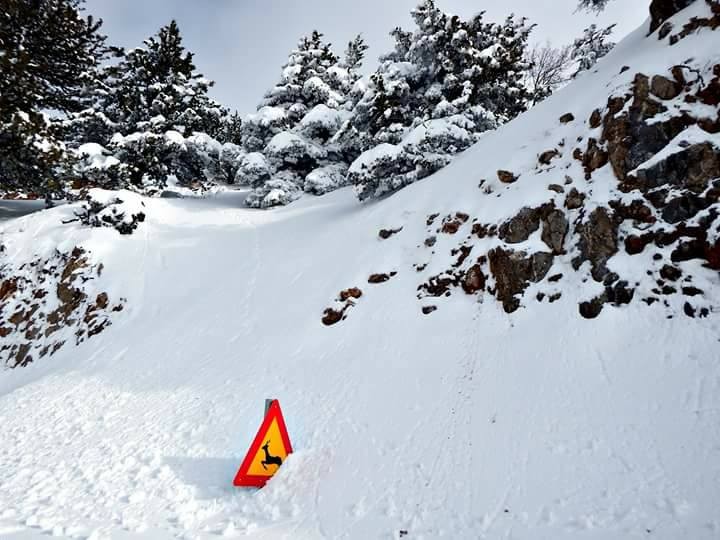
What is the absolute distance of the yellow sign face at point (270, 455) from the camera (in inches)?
169

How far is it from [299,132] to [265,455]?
16299 mm

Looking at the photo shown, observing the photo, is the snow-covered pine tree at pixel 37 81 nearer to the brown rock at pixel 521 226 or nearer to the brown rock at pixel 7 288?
the brown rock at pixel 7 288

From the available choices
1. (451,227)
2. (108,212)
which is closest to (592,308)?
(451,227)

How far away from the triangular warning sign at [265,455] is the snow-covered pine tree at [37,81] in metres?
16.0

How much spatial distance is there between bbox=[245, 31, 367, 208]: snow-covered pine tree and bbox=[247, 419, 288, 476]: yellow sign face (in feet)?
47.2

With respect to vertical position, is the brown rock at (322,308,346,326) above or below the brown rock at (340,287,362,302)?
below

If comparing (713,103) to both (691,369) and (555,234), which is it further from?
(691,369)

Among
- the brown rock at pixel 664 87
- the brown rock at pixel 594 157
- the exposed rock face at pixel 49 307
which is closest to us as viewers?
the brown rock at pixel 664 87

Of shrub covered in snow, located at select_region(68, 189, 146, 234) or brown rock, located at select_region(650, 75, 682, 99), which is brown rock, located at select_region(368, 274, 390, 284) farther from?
shrub covered in snow, located at select_region(68, 189, 146, 234)

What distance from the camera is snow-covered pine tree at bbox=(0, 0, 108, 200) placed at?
13938 mm

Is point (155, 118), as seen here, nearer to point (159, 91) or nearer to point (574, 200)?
point (159, 91)

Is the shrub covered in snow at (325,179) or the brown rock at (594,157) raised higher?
the shrub covered in snow at (325,179)

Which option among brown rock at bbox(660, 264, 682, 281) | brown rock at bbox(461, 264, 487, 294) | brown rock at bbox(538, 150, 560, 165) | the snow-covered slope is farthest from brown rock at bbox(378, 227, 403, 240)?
brown rock at bbox(660, 264, 682, 281)

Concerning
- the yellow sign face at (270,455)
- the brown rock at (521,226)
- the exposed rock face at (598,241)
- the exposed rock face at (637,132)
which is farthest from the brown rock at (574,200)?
the yellow sign face at (270,455)
